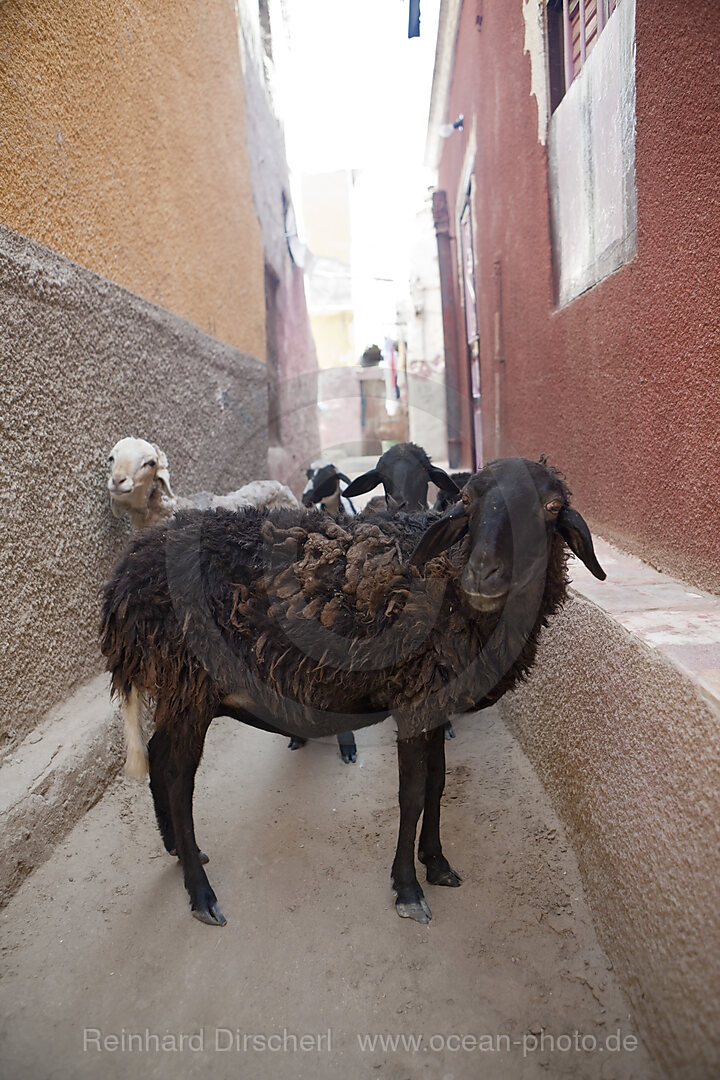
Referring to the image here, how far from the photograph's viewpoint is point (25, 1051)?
62.9 inches

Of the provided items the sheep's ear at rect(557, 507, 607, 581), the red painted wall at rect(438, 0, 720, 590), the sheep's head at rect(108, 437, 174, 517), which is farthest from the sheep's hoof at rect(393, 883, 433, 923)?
the sheep's head at rect(108, 437, 174, 517)

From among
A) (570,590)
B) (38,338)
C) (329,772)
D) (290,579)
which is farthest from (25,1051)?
(38,338)

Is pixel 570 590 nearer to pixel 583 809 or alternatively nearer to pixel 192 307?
pixel 583 809

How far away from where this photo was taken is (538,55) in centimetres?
385

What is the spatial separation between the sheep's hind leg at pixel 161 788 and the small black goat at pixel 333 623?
14cm

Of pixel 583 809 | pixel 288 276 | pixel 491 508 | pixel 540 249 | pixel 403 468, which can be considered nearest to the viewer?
pixel 491 508

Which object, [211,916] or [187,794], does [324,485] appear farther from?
[211,916]

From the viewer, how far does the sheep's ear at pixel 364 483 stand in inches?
134

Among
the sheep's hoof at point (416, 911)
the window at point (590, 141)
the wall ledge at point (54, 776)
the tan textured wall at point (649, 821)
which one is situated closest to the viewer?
the tan textured wall at point (649, 821)

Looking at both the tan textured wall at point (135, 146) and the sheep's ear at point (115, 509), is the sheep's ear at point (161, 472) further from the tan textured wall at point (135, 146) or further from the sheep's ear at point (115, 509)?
the tan textured wall at point (135, 146)

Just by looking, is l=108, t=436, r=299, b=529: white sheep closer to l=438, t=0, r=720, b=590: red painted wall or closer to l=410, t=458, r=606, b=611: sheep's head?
l=410, t=458, r=606, b=611: sheep's head

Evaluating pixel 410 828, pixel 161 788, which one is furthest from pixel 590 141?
pixel 161 788

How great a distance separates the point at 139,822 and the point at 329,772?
0.80 meters

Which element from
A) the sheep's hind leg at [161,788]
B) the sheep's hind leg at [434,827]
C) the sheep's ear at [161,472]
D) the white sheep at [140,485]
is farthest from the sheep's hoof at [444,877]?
the sheep's ear at [161,472]
